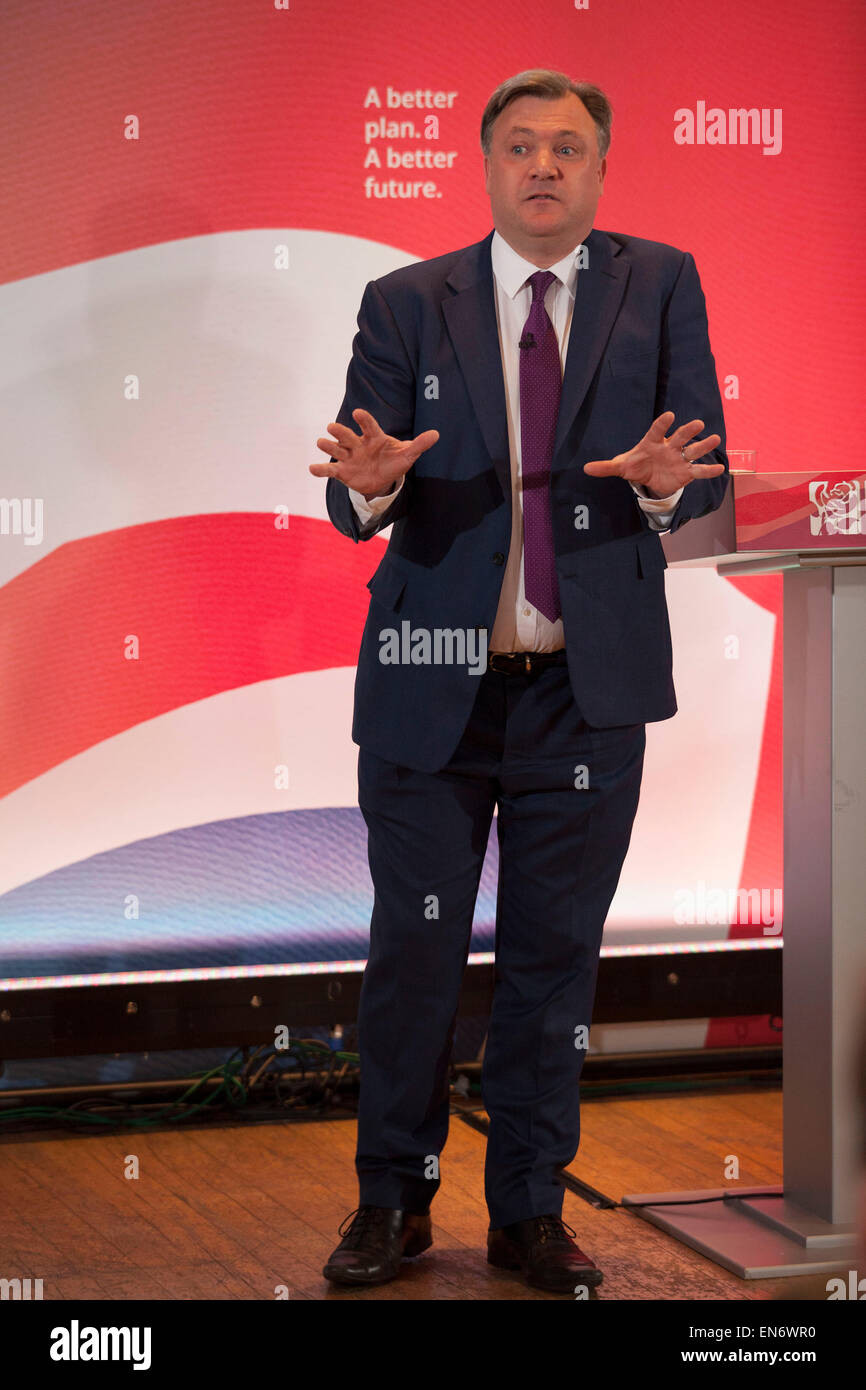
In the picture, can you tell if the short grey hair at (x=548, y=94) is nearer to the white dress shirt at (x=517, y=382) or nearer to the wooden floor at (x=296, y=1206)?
the white dress shirt at (x=517, y=382)

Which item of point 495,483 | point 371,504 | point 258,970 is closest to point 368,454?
point 371,504

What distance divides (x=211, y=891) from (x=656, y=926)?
1067 mm

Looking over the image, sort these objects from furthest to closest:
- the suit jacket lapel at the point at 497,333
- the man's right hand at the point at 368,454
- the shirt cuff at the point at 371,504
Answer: the suit jacket lapel at the point at 497,333 < the shirt cuff at the point at 371,504 < the man's right hand at the point at 368,454

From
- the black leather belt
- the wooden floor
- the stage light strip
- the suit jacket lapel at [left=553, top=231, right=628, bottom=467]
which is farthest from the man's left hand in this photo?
the stage light strip

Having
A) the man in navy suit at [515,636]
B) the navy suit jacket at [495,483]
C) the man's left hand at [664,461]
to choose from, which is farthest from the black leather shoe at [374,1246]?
the man's left hand at [664,461]

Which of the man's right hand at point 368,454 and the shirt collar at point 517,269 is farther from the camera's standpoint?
the shirt collar at point 517,269

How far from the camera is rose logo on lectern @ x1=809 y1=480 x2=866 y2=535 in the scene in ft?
7.33

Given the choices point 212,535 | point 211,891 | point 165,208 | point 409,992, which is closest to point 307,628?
point 212,535

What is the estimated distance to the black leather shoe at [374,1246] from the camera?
7.41 feet

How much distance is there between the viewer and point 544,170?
2.20 meters

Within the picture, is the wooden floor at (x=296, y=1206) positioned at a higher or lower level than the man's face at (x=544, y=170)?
lower

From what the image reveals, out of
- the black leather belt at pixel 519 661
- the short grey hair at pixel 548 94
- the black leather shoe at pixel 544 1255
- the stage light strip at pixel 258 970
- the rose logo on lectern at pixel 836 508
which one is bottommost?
the black leather shoe at pixel 544 1255

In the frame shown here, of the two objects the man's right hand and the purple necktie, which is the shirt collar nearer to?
the purple necktie

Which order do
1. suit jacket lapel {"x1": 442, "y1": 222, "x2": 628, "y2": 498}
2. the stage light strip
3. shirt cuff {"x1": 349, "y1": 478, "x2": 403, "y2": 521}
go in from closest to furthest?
shirt cuff {"x1": 349, "y1": 478, "x2": 403, "y2": 521}
suit jacket lapel {"x1": 442, "y1": 222, "x2": 628, "y2": 498}
the stage light strip
